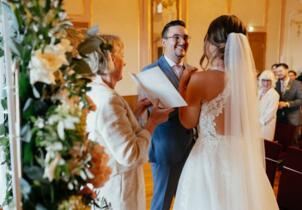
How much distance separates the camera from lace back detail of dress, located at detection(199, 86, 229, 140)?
5.81 feet

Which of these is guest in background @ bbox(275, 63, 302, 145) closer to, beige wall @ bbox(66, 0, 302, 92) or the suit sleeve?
the suit sleeve

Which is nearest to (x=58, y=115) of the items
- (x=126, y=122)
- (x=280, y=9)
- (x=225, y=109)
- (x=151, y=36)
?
(x=126, y=122)

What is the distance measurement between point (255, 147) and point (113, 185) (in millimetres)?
861

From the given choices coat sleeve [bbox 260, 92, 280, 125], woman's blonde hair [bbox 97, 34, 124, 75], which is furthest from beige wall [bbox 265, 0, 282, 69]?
woman's blonde hair [bbox 97, 34, 124, 75]

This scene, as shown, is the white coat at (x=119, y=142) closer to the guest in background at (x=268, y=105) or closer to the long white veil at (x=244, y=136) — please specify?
the long white veil at (x=244, y=136)

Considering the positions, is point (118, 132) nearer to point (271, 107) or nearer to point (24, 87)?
point (24, 87)

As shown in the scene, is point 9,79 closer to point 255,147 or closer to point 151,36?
point 255,147

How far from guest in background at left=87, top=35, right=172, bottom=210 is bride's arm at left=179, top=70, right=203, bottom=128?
0.76 ft

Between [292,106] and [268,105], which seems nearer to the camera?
[268,105]

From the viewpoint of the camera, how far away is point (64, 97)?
2.73ft

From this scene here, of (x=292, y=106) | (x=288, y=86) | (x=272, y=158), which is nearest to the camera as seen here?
(x=272, y=158)

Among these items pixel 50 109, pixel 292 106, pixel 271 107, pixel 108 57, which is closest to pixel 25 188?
pixel 50 109

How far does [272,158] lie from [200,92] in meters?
1.12

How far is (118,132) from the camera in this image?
1.34 metres
